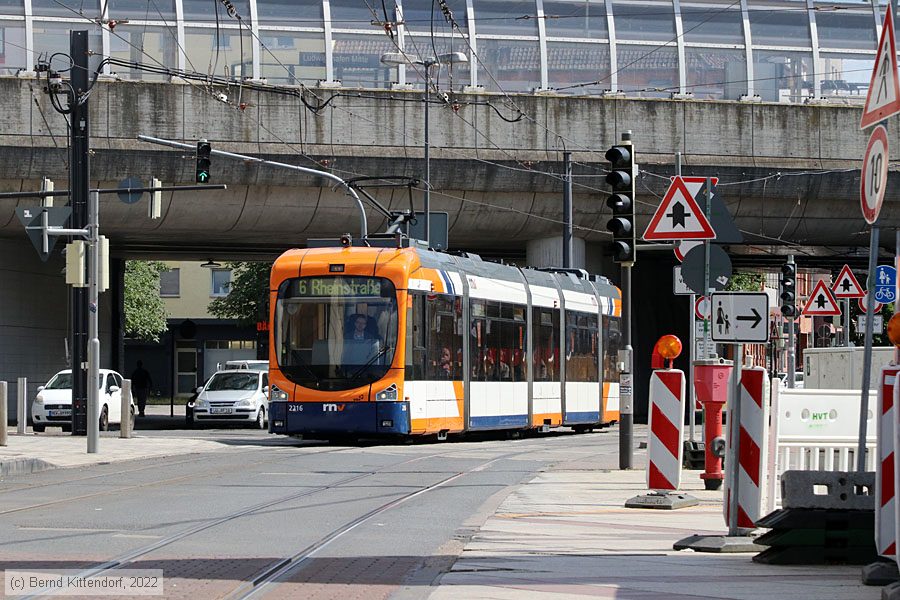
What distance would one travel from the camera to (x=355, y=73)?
36875mm

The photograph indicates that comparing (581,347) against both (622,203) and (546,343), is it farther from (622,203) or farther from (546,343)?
(622,203)

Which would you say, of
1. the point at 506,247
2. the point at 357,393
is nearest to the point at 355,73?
the point at 506,247

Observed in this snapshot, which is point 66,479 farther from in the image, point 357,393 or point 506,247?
Result: point 506,247

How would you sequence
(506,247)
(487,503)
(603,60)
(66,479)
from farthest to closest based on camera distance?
1. (506,247)
2. (603,60)
3. (66,479)
4. (487,503)

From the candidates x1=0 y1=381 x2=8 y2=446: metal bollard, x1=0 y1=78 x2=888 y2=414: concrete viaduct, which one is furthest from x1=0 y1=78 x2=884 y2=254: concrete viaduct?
x1=0 y1=381 x2=8 y2=446: metal bollard

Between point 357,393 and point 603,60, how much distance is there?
1528cm

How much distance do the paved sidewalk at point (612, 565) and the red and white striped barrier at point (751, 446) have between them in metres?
0.54

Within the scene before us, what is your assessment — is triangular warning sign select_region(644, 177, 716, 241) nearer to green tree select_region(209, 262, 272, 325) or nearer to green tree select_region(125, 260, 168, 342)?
green tree select_region(209, 262, 272, 325)

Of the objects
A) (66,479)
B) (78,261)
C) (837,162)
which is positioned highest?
(837,162)

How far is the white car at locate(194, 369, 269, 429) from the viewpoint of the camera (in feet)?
129

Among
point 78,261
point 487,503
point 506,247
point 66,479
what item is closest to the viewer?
point 487,503

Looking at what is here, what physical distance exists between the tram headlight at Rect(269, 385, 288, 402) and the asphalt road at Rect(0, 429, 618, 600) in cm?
242

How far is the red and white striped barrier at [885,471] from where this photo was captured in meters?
9.13

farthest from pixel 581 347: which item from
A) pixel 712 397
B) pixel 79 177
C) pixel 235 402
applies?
pixel 712 397
